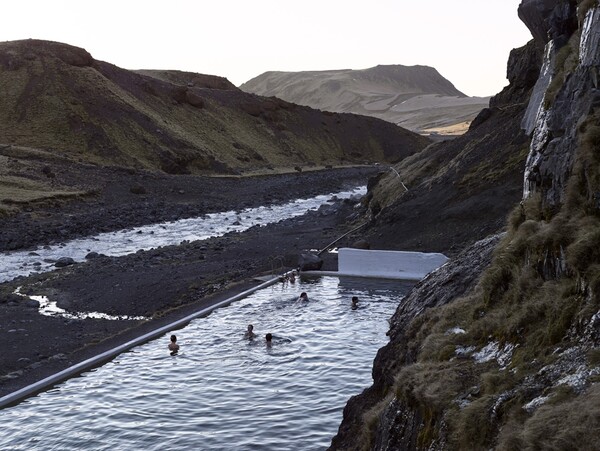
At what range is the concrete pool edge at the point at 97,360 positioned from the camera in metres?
15.9

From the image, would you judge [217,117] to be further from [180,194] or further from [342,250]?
[342,250]

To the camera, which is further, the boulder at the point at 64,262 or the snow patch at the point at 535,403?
the boulder at the point at 64,262

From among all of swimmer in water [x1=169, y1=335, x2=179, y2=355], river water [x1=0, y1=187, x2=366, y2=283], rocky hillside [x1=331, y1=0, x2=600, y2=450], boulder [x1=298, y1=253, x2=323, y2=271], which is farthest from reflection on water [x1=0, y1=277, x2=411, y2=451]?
river water [x1=0, y1=187, x2=366, y2=283]

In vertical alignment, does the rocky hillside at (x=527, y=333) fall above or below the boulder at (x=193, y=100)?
below

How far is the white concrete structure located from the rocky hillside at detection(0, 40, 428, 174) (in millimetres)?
48189

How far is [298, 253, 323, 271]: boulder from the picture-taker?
97.5ft

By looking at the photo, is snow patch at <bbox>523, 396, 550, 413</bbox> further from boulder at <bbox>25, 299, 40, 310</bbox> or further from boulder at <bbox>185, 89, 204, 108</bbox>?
boulder at <bbox>185, 89, 204, 108</bbox>

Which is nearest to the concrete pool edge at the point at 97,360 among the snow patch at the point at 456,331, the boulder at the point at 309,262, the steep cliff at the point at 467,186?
the boulder at the point at 309,262

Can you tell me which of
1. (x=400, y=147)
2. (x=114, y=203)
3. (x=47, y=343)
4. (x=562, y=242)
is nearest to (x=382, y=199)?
(x=114, y=203)

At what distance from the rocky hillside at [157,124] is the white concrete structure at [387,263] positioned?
48.2 m

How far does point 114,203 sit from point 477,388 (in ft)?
157

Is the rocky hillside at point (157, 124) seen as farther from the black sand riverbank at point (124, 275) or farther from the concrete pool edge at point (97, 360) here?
the concrete pool edge at point (97, 360)

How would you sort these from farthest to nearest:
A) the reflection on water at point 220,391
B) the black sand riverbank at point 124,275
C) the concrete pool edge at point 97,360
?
the black sand riverbank at point 124,275, the concrete pool edge at point 97,360, the reflection on water at point 220,391

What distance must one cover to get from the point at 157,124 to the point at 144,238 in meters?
49.0
